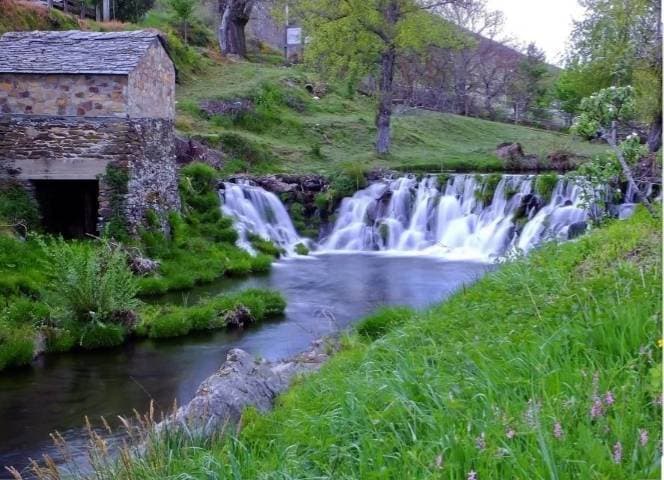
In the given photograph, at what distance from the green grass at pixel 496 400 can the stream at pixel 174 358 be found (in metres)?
3.06

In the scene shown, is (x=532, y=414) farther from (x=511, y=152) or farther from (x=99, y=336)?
(x=511, y=152)

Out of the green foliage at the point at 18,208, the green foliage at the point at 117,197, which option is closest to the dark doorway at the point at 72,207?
the green foliage at the point at 18,208

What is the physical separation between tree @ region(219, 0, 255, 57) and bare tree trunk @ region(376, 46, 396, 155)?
1437 centimetres

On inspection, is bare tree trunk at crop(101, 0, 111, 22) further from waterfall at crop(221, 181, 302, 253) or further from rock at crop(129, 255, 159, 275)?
rock at crop(129, 255, 159, 275)

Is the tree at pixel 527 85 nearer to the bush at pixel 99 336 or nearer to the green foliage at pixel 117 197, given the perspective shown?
the green foliage at pixel 117 197

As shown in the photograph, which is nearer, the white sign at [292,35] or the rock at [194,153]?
the rock at [194,153]

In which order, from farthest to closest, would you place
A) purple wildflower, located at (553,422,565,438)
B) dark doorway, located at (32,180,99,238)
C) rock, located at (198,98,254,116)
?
rock, located at (198,98,254,116), dark doorway, located at (32,180,99,238), purple wildflower, located at (553,422,565,438)

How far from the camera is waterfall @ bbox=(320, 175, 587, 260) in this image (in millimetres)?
18703

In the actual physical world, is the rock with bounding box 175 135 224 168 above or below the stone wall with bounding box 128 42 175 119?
below

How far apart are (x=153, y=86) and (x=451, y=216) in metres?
8.64

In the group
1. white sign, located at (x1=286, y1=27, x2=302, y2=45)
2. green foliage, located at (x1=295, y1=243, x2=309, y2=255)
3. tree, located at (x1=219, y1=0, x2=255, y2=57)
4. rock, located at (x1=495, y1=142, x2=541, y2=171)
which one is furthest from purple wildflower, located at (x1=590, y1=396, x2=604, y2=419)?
white sign, located at (x1=286, y1=27, x2=302, y2=45)

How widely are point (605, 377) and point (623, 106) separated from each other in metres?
4.76

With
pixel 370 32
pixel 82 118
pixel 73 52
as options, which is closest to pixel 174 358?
pixel 82 118

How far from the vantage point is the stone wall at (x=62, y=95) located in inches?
607
